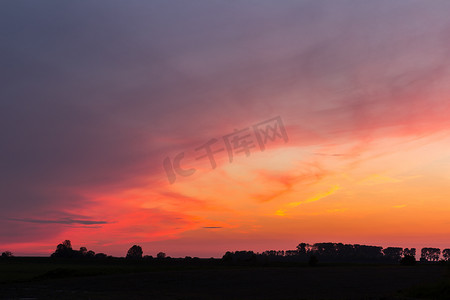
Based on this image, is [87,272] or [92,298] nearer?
[92,298]

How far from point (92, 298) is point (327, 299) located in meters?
22.4

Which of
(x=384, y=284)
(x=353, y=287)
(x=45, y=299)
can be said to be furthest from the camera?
(x=384, y=284)

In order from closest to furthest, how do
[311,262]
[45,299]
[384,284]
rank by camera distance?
[45,299] → [384,284] → [311,262]

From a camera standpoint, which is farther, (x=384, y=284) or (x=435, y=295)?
(x=384, y=284)

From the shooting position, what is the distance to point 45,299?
135ft

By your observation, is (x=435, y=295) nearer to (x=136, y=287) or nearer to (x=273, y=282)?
(x=273, y=282)

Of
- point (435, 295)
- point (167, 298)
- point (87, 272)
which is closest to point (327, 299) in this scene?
point (435, 295)

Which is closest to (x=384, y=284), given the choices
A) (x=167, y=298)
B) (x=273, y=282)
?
(x=273, y=282)

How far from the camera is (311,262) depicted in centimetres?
11194

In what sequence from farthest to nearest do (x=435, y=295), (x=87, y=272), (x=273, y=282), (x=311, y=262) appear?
1. (x=311, y=262)
2. (x=87, y=272)
3. (x=273, y=282)
4. (x=435, y=295)

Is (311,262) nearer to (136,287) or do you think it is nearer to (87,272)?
(87,272)

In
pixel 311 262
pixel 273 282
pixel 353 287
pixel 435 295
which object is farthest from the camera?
pixel 311 262

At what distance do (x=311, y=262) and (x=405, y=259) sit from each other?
27864mm

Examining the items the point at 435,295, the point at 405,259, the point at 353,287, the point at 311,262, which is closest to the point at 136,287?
the point at 353,287
